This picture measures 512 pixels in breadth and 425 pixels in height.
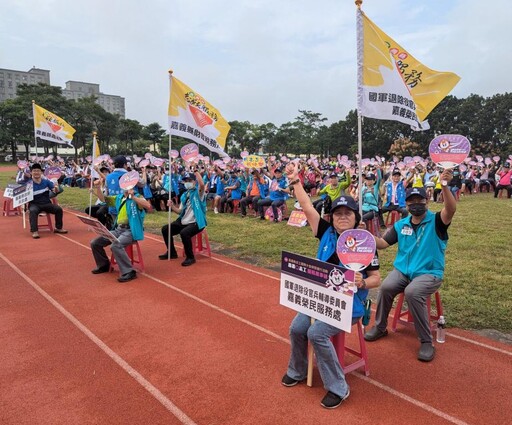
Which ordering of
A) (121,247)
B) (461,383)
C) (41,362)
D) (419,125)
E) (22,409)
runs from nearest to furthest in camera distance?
(22,409)
(461,383)
(41,362)
(419,125)
(121,247)

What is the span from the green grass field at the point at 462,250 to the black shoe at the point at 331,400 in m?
2.33

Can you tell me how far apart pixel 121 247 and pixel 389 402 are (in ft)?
16.2

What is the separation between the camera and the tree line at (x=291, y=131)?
1871 inches

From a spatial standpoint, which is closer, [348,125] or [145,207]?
[145,207]

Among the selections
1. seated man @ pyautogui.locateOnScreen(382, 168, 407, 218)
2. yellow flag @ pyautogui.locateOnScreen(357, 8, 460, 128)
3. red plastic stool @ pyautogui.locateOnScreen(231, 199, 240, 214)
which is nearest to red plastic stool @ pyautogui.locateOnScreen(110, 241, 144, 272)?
yellow flag @ pyautogui.locateOnScreen(357, 8, 460, 128)

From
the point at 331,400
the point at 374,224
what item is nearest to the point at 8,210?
the point at 374,224

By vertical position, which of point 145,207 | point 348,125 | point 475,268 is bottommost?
point 475,268

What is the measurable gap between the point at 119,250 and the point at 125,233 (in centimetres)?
36

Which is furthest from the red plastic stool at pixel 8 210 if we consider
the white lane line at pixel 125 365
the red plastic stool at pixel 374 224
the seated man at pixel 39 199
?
the red plastic stool at pixel 374 224

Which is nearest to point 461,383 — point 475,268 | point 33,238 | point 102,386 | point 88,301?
point 102,386

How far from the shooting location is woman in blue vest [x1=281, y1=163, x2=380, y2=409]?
3.24 meters

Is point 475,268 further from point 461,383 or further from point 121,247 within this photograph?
point 121,247

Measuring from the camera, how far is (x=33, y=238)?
32.3ft

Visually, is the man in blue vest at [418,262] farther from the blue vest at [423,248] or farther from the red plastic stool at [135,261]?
the red plastic stool at [135,261]
